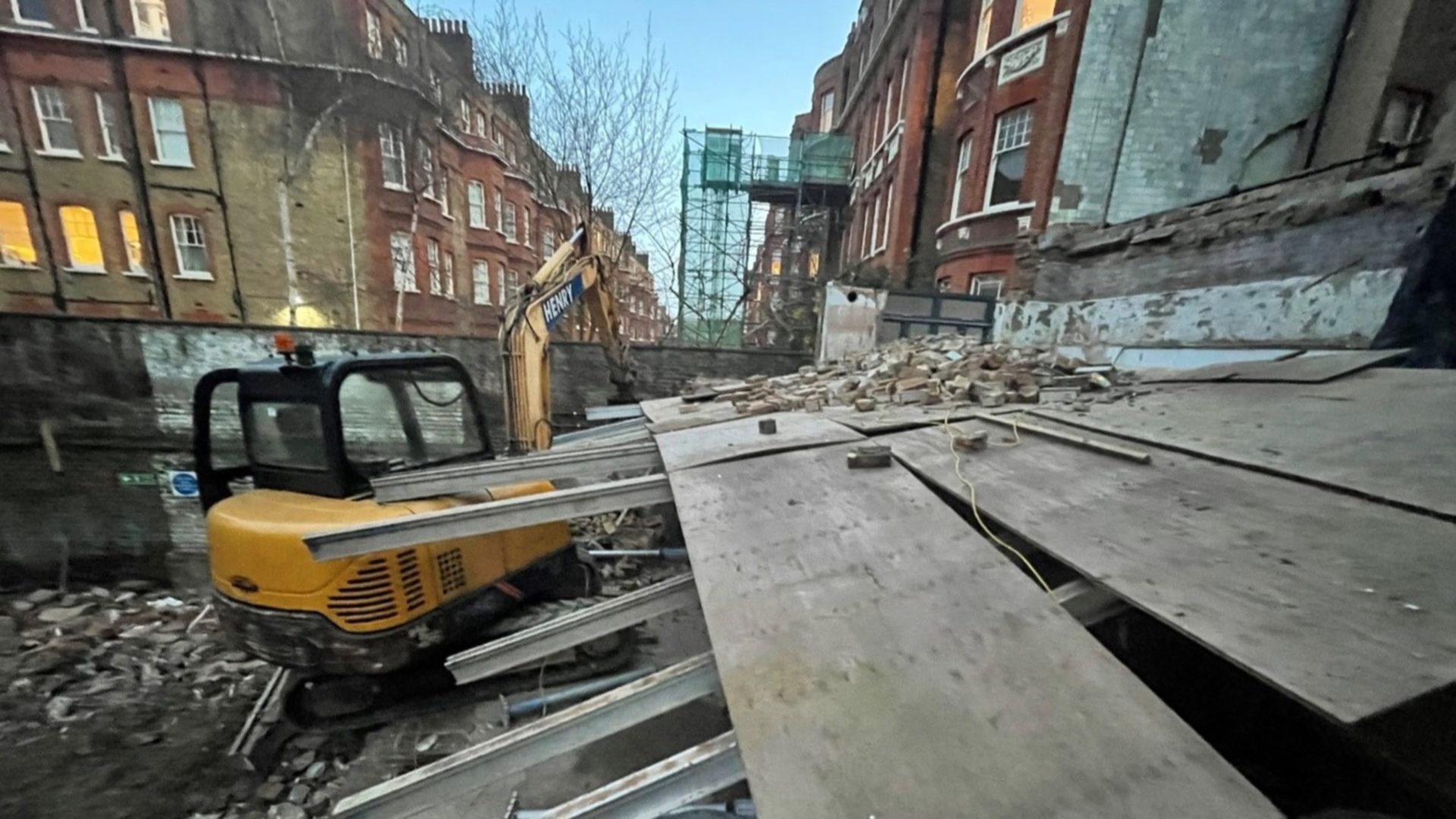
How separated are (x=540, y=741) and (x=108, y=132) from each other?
22.1 m

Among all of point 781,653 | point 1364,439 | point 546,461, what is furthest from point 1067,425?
point 546,461

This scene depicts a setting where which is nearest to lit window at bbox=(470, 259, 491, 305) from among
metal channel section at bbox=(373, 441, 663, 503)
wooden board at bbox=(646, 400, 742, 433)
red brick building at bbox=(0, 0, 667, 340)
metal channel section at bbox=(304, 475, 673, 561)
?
red brick building at bbox=(0, 0, 667, 340)

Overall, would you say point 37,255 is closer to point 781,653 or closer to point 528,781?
point 528,781

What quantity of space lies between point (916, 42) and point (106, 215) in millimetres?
22574

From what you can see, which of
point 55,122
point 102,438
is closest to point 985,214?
point 102,438

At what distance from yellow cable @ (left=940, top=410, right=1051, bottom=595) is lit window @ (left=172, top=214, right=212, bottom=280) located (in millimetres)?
19684

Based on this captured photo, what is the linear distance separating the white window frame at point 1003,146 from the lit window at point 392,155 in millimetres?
16043

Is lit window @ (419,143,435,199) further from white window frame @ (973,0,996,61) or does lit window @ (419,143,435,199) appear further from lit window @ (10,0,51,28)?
white window frame @ (973,0,996,61)

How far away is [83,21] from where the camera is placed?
44.2 ft

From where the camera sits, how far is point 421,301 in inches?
629

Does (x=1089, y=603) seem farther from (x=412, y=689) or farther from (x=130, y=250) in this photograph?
(x=130, y=250)

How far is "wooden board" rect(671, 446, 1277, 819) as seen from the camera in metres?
0.90

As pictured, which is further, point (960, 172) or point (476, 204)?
point (476, 204)

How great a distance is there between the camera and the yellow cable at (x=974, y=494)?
5.39 feet
